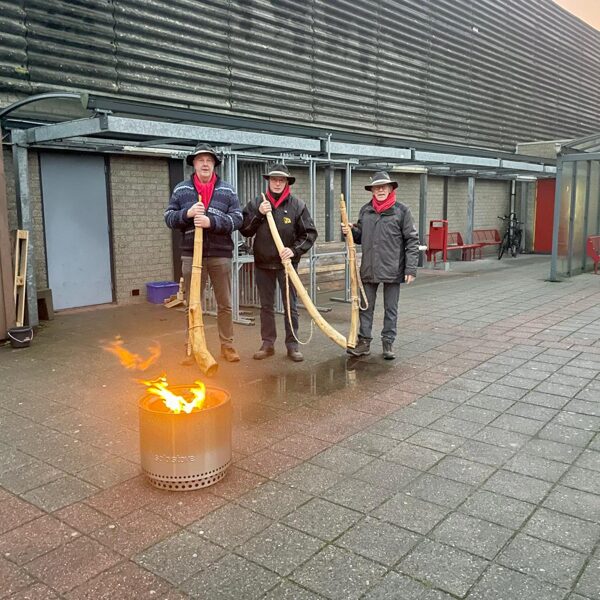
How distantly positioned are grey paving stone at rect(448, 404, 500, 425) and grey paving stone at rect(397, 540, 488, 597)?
182cm

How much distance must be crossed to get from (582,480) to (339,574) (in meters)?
1.76

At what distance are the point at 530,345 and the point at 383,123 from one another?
30.0ft

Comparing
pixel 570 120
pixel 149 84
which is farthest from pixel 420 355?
pixel 570 120

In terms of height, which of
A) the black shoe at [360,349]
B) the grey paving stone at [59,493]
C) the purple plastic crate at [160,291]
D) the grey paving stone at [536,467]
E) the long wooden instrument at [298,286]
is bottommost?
the grey paving stone at [59,493]

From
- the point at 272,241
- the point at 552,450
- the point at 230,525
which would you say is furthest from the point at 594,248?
the point at 230,525

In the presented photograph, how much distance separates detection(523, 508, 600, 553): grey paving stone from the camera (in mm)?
2941

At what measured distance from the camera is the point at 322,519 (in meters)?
3.17

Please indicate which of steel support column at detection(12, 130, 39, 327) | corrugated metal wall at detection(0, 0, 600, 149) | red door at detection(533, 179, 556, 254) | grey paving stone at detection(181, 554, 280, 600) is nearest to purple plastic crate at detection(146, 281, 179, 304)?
steel support column at detection(12, 130, 39, 327)

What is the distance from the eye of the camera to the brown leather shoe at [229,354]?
633cm

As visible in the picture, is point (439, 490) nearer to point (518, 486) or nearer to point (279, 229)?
point (518, 486)

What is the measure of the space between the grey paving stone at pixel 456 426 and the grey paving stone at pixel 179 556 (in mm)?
2094

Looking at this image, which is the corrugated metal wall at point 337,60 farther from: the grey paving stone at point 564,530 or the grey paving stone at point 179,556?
the grey paving stone at point 564,530

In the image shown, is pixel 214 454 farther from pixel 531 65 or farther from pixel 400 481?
pixel 531 65

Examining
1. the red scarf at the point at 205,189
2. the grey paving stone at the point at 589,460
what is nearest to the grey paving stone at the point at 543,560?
the grey paving stone at the point at 589,460
